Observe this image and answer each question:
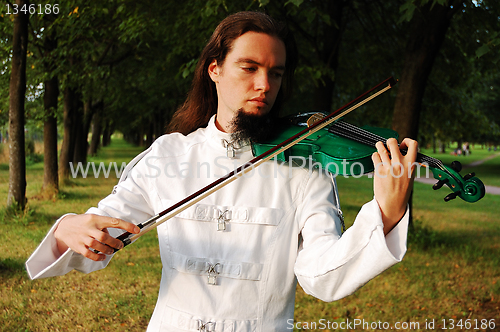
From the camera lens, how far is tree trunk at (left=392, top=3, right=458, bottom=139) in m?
6.64

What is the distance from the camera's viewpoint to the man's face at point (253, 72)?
2.01 meters

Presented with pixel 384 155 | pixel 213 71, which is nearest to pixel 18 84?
pixel 213 71

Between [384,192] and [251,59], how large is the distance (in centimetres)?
92

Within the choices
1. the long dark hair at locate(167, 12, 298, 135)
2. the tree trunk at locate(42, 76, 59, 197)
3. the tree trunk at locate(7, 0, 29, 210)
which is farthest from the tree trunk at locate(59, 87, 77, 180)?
the long dark hair at locate(167, 12, 298, 135)

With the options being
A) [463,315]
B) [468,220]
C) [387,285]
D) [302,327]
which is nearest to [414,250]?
[387,285]

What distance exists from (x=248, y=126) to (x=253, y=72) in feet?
0.84

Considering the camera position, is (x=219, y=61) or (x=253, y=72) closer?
(x=253, y=72)

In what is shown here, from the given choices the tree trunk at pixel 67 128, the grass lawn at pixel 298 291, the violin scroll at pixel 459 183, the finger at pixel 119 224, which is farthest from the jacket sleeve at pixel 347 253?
the tree trunk at pixel 67 128

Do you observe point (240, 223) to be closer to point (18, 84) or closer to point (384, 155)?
point (384, 155)

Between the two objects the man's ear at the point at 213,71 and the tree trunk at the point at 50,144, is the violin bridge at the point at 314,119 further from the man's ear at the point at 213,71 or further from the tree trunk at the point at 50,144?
the tree trunk at the point at 50,144

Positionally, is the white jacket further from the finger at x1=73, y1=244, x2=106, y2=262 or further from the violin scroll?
the violin scroll

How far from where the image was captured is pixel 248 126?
6.83 ft

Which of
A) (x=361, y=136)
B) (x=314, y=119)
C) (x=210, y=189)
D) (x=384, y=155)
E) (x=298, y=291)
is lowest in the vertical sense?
(x=298, y=291)

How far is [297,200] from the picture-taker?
192cm
